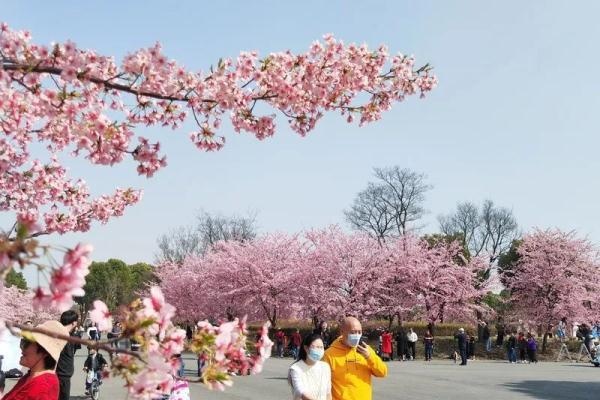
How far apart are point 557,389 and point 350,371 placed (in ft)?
46.4

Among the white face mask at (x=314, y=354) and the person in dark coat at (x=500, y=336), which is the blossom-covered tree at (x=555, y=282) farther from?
the white face mask at (x=314, y=354)

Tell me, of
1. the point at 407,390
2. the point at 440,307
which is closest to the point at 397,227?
the point at 440,307

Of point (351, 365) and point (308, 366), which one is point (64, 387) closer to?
point (308, 366)

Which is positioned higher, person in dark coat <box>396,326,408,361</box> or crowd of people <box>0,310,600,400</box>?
person in dark coat <box>396,326,408,361</box>

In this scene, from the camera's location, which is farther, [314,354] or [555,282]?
[555,282]

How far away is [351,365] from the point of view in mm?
6254

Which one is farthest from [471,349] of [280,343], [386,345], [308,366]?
[308,366]

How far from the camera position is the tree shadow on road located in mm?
16547

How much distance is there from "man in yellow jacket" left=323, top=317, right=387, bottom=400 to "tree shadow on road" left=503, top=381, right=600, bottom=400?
11.4 m

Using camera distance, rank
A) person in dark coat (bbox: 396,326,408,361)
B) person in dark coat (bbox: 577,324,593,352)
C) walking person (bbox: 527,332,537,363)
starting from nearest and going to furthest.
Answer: walking person (bbox: 527,332,537,363) < person in dark coat (bbox: 396,326,408,361) < person in dark coat (bbox: 577,324,593,352)

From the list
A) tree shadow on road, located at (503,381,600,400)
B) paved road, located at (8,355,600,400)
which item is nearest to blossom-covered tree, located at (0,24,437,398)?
paved road, located at (8,355,600,400)

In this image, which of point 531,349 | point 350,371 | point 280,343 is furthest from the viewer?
point 280,343

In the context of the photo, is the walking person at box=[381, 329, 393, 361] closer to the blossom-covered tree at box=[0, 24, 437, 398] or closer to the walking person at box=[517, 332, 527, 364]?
the walking person at box=[517, 332, 527, 364]

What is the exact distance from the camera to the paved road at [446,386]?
15.5 meters
